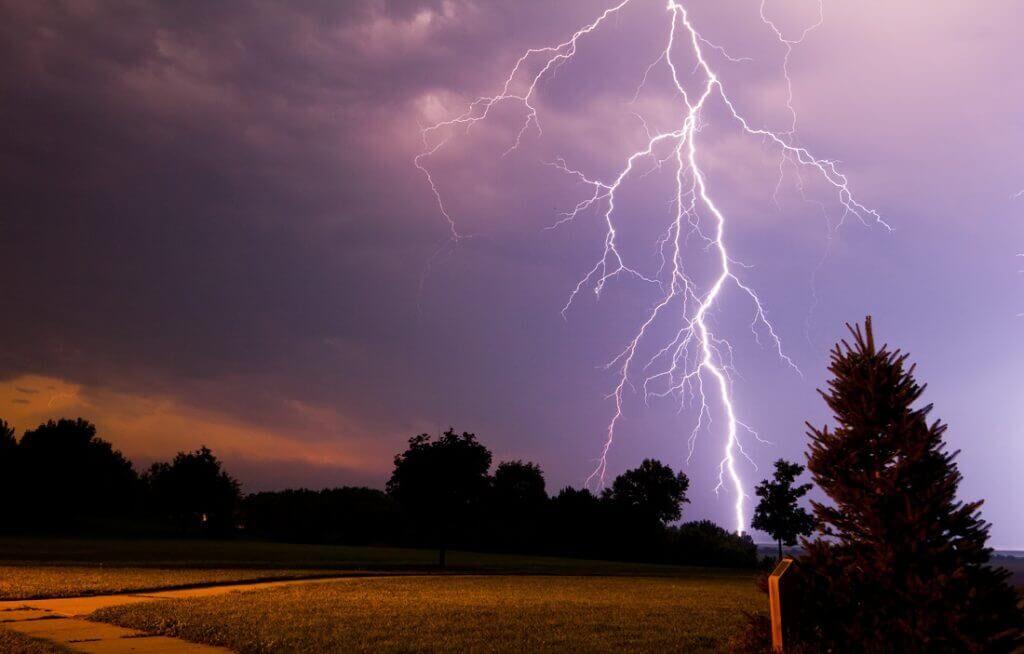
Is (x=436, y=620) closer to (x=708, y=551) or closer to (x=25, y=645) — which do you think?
(x=25, y=645)

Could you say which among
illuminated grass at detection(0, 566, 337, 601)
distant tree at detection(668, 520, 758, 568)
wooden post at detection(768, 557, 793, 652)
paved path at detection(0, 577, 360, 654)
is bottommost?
paved path at detection(0, 577, 360, 654)

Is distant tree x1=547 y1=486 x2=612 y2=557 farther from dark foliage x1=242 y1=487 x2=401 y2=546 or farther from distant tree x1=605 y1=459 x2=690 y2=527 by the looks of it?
dark foliage x1=242 y1=487 x2=401 y2=546

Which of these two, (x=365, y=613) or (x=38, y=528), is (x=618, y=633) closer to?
(x=365, y=613)

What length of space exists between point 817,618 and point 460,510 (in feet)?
76.5

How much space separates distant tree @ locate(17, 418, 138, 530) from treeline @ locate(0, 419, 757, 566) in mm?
105

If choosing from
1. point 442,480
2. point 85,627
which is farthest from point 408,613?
point 442,480

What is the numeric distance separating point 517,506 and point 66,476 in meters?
41.3

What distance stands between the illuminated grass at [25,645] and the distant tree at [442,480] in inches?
802

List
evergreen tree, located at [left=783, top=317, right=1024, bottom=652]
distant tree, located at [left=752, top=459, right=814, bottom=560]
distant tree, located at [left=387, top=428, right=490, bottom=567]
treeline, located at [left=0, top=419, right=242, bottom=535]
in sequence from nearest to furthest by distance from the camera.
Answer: evergreen tree, located at [left=783, top=317, right=1024, bottom=652] < distant tree, located at [left=387, top=428, right=490, bottom=567] < distant tree, located at [left=752, top=459, right=814, bottom=560] < treeline, located at [left=0, top=419, right=242, bottom=535]

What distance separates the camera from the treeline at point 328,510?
57.1 metres

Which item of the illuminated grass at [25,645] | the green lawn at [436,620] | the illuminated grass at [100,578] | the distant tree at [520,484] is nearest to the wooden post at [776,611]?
the green lawn at [436,620]

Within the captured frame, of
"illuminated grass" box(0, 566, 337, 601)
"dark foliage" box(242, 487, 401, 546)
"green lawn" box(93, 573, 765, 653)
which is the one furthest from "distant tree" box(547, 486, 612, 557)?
"green lawn" box(93, 573, 765, 653)

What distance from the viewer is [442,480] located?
97.3 ft

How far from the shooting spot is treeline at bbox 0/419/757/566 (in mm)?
57094
